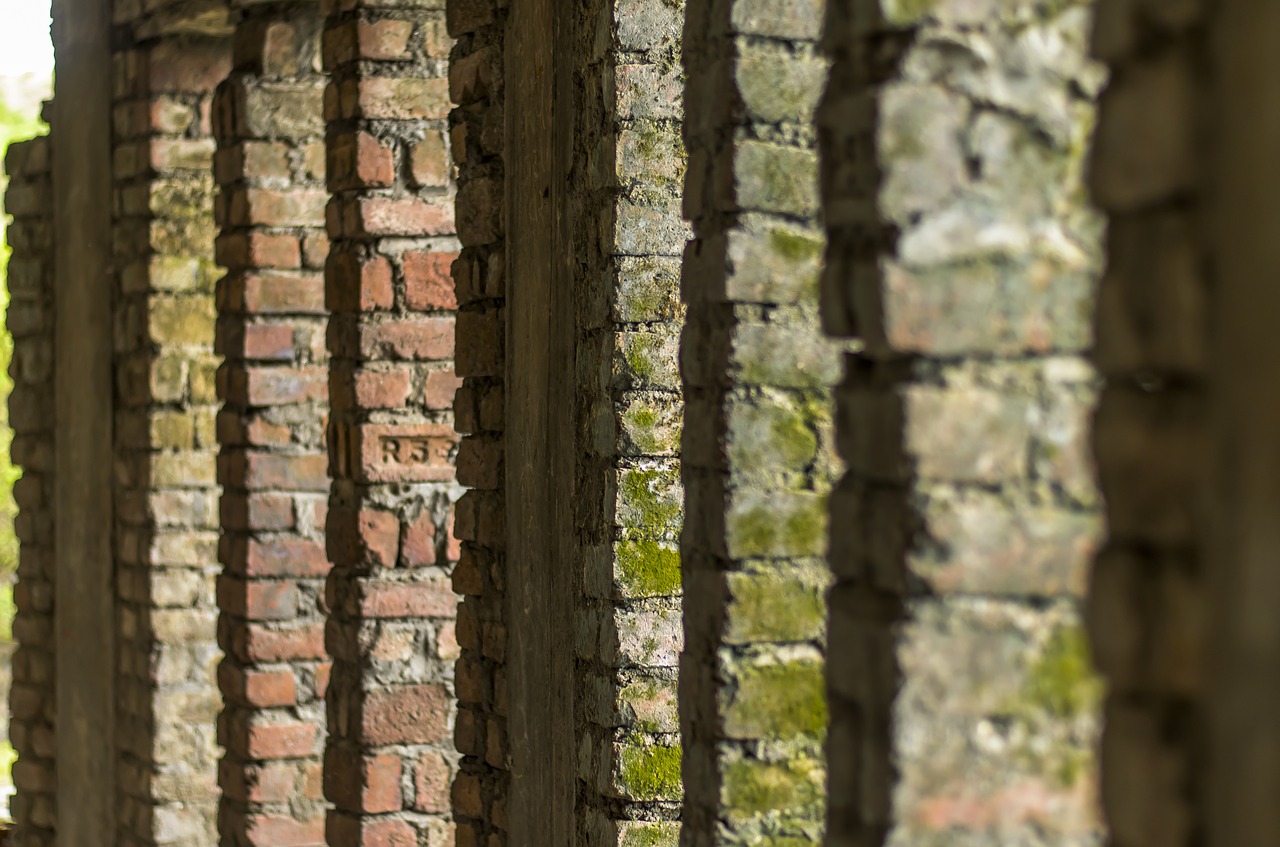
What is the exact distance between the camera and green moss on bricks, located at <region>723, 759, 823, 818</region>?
6.33ft

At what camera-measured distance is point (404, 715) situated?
11.2 feet

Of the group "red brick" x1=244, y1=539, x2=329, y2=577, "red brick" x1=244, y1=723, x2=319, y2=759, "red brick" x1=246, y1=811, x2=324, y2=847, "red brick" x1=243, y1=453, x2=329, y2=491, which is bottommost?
"red brick" x1=246, y1=811, x2=324, y2=847

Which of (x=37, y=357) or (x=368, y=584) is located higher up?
(x=37, y=357)

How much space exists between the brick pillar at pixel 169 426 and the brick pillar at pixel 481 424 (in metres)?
1.80

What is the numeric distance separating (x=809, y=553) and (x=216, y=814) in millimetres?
3015

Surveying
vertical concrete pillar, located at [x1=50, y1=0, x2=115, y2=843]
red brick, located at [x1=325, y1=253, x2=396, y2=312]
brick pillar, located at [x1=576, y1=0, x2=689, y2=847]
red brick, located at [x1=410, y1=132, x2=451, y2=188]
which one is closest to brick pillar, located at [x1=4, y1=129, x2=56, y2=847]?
vertical concrete pillar, located at [x1=50, y1=0, x2=115, y2=843]

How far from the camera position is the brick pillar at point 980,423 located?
4.13ft

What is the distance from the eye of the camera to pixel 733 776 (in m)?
1.93

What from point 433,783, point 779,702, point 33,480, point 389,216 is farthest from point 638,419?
point 33,480

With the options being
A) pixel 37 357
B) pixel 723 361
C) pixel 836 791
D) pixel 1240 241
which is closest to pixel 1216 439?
pixel 1240 241

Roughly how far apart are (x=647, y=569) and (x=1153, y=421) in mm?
1372

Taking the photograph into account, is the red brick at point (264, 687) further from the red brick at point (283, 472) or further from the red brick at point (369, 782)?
the red brick at point (369, 782)

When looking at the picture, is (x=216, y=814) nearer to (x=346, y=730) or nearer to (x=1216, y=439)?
(x=346, y=730)

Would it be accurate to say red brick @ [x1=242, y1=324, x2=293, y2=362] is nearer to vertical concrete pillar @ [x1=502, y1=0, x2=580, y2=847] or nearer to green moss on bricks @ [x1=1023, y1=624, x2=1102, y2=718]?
vertical concrete pillar @ [x1=502, y1=0, x2=580, y2=847]
